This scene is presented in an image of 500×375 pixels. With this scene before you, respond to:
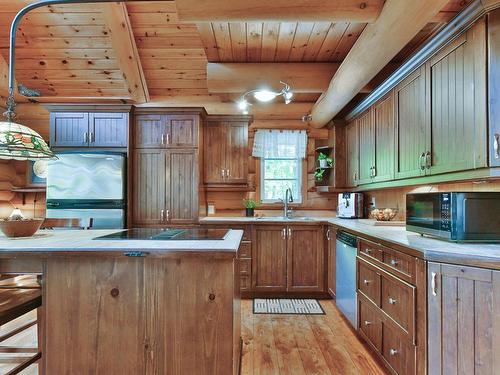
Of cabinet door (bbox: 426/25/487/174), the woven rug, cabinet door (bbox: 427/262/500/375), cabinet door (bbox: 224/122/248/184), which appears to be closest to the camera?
cabinet door (bbox: 427/262/500/375)

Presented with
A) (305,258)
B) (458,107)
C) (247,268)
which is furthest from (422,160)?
(247,268)

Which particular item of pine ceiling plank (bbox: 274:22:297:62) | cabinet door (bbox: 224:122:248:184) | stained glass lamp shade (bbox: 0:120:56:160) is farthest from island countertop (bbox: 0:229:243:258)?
cabinet door (bbox: 224:122:248:184)

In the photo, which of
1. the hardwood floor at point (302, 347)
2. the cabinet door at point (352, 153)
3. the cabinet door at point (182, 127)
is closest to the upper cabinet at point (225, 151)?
the cabinet door at point (182, 127)

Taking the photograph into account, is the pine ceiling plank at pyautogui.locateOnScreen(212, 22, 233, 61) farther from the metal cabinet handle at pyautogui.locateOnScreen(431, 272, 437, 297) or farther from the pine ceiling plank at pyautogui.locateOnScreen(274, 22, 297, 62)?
the metal cabinet handle at pyautogui.locateOnScreen(431, 272, 437, 297)

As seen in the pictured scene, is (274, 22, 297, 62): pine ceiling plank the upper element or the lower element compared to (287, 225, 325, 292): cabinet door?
upper

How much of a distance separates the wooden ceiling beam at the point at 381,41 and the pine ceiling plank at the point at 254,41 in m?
0.85

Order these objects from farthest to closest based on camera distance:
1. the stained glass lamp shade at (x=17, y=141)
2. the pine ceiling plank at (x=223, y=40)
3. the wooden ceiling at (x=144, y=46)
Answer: the wooden ceiling at (x=144, y=46) → the pine ceiling plank at (x=223, y=40) → the stained glass lamp shade at (x=17, y=141)

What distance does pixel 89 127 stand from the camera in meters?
3.55

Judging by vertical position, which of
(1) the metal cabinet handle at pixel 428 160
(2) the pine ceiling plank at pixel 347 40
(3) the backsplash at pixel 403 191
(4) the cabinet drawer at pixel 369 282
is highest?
(2) the pine ceiling plank at pixel 347 40

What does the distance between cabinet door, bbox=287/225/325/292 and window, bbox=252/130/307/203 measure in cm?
80

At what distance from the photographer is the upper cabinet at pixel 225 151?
12.7 ft

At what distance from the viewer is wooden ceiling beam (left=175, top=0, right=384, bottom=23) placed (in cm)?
189

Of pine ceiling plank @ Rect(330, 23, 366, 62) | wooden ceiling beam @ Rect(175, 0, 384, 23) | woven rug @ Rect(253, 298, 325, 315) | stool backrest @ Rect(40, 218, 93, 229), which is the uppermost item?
pine ceiling plank @ Rect(330, 23, 366, 62)

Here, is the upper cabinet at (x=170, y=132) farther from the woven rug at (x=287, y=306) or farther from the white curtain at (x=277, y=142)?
the woven rug at (x=287, y=306)
